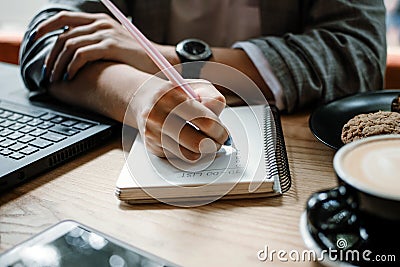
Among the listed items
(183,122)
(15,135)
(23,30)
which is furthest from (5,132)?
(23,30)

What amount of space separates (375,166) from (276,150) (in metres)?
0.20

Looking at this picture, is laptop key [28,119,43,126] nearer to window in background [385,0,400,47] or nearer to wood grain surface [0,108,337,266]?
wood grain surface [0,108,337,266]

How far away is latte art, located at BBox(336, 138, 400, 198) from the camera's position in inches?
15.9

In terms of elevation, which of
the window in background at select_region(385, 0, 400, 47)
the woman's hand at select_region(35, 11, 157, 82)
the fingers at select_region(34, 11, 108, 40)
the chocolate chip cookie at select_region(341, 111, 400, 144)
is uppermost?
the fingers at select_region(34, 11, 108, 40)

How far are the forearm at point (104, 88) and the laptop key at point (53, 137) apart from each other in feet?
0.27

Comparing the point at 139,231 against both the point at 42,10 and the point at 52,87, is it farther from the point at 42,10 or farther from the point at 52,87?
the point at 42,10

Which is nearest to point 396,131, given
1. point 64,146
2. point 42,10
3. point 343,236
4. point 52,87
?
point 343,236

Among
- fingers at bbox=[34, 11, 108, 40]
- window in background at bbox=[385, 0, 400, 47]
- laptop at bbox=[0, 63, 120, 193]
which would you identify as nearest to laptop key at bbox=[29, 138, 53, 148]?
laptop at bbox=[0, 63, 120, 193]

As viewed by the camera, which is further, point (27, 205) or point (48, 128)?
point (48, 128)

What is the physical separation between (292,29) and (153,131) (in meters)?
Answer: 0.48

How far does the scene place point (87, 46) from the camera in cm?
79

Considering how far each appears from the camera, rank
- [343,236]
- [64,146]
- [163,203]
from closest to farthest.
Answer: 1. [343,236]
2. [163,203]
3. [64,146]

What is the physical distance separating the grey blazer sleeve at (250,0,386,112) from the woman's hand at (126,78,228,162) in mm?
194

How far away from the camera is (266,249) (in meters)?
0.46
